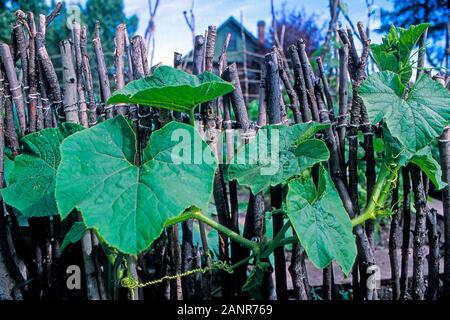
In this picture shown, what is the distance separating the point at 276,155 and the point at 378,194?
391 mm

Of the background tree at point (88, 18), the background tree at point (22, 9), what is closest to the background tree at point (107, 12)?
the background tree at point (88, 18)

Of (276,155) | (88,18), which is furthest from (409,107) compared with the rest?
(88,18)

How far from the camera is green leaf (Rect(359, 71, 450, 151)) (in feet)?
3.92

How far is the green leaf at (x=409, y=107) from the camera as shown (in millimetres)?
1195

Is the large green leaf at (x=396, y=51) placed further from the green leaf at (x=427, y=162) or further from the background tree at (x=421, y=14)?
the background tree at (x=421, y=14)

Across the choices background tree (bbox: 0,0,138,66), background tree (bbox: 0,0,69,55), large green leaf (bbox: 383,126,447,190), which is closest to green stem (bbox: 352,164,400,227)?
large green leaf (bbox: 383,126,447,190)

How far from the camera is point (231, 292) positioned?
5.03 feet

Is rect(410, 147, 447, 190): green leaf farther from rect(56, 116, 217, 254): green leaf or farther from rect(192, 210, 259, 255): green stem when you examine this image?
rect(56, 116, 217, 254): green leaf

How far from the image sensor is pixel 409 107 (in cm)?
124

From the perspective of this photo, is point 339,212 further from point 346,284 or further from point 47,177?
point 346,284

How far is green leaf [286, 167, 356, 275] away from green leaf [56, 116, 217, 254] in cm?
28

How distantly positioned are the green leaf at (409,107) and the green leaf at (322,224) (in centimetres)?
24
